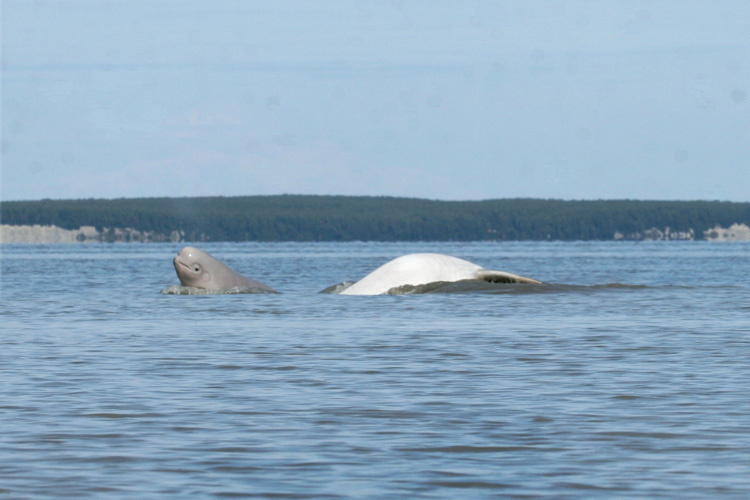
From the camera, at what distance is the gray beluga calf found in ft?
105

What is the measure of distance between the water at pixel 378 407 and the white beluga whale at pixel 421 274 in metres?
6.19

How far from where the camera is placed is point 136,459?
1000 centimetres

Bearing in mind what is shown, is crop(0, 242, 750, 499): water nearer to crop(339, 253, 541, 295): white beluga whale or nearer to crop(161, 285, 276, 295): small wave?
crop(339, 253, 541, 295): white beluga whale

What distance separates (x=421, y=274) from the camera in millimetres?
30625

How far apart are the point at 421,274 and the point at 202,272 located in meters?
5.86

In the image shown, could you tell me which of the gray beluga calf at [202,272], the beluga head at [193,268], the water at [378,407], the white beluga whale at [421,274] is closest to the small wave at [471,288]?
the white beluga whale at [421,274]

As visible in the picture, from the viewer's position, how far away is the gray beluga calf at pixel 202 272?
105 feet

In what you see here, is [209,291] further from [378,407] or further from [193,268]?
[378,407]

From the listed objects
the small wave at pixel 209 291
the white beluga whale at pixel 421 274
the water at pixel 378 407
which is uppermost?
the white beluga whale at pixel 421 274

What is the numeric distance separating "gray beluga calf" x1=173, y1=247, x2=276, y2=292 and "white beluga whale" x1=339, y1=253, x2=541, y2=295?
3.55m

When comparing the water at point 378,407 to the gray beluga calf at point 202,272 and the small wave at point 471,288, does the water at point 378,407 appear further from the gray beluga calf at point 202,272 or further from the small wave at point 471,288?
the gray beluga calf at point 202,272

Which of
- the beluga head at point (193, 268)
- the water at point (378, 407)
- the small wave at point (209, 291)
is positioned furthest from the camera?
the small wave at point (209, 291)

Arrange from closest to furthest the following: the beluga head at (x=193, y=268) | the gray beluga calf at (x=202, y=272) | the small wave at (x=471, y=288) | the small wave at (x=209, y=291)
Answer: the small wave at (x=471, y=288), the beluga head at (x=193, y=268), the gray beluga calf at (x=202, y=272), the small wave at (x=209, y=291)

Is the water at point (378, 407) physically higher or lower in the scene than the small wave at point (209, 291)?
lower
